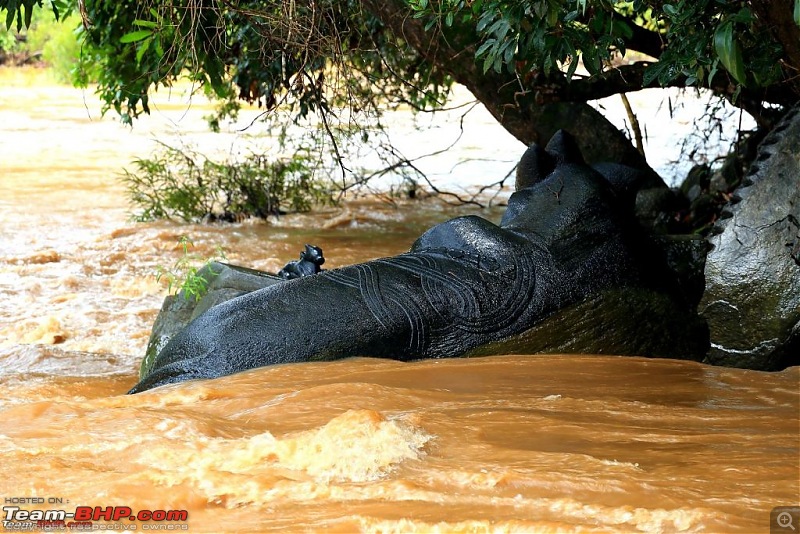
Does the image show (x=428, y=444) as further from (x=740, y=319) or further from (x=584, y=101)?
(x=584, y=101)

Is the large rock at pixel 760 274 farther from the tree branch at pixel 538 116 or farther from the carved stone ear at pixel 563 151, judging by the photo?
the tree branch at pixel 538 116

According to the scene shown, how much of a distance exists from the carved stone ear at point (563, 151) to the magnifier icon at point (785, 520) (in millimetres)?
2594

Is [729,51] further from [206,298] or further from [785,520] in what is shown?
[206,298]

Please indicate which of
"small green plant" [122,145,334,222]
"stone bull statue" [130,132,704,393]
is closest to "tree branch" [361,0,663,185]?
"stone bull statue" [130,132,704,393]

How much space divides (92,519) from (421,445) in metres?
1.02

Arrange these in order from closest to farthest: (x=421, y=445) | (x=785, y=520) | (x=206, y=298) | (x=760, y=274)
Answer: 1. (x=785, y=520)
2. (x=421, y=445)
3. (x=760, y=274)
4. (x=206, y=298)

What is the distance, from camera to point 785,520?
2498mm

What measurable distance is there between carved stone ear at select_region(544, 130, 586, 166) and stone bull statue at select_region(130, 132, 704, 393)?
0.18 m

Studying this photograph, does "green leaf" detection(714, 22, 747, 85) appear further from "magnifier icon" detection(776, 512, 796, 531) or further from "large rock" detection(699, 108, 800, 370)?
"large rock" detection(699, 108, 800, 370)

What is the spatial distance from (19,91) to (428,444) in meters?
23.1

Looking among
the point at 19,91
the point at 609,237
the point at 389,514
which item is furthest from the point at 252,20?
the point at 19,91

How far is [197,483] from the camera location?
2.73 metres

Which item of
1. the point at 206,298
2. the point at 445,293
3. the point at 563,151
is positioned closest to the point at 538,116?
the point at 563,151

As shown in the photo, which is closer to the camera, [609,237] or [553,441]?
[553,441]
